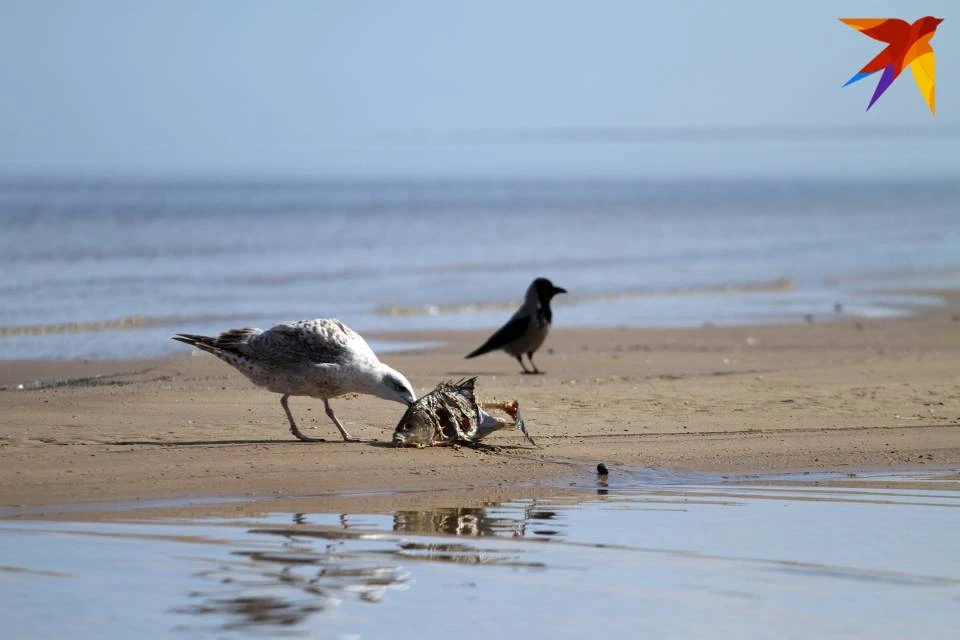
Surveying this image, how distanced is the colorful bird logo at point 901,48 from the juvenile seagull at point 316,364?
12.5 ft

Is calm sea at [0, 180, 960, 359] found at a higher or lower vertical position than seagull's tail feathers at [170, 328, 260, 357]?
higher

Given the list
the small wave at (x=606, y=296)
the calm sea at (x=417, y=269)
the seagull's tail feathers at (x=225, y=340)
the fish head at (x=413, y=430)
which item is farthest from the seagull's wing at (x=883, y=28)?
the small wave at (x=606, y=296)

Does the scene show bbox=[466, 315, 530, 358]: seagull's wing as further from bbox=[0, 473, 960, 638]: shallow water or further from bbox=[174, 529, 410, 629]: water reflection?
bbox=[174, 529, 410, 629]: water reflection

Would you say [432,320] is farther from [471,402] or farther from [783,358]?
[471,402]

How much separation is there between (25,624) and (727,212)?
59.6 meters

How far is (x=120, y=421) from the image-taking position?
9.84 m

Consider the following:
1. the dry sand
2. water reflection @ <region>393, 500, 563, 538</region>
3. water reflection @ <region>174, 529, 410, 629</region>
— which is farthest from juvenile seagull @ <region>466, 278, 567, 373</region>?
water reflection @ <region>174, 529, 410, 629</region>

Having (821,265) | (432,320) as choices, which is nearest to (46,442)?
(432,320)

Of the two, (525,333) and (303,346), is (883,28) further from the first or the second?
(525,333)

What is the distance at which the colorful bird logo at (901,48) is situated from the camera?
8.92 meters

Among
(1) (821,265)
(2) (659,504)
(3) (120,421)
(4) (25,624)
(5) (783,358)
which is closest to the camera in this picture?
(4) (25,624)

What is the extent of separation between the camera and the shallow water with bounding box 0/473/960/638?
5.61 metres

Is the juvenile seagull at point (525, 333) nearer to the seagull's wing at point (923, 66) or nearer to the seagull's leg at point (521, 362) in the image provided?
the seagull's leg at point (521, 362)

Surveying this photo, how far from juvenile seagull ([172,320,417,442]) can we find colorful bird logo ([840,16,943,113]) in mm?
3803
